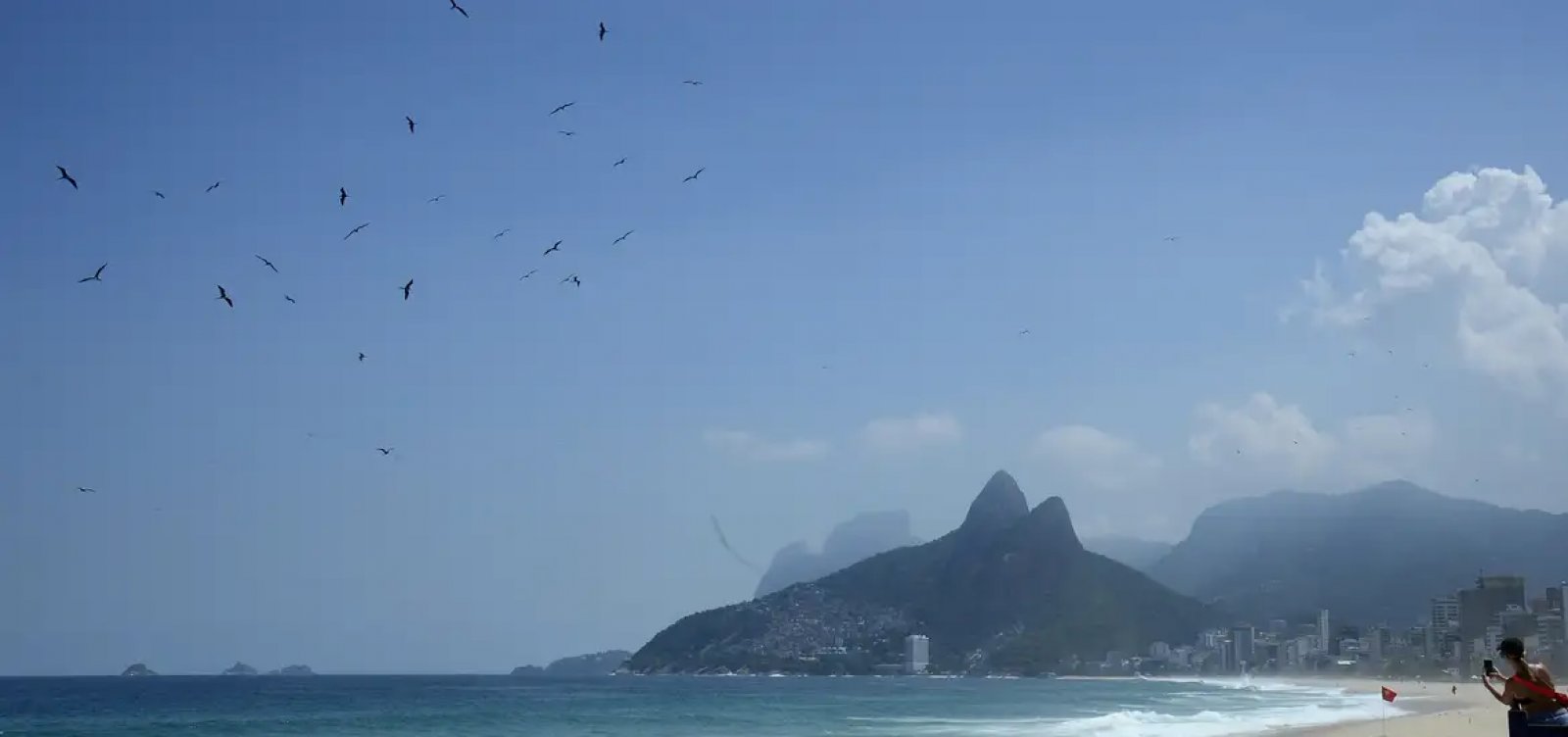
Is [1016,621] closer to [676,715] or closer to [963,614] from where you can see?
[963,614]

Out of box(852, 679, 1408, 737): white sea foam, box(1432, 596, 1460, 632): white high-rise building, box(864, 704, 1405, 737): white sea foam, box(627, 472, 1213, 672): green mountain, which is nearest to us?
box(864, 704, 1405, 737): white sea foam

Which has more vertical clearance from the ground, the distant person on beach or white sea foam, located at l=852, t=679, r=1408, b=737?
the distant person on beach

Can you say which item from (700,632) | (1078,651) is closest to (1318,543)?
(1078,651)

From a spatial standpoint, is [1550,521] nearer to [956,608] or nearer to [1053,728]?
[956,608]

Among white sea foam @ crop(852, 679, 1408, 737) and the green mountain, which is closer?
white sea foam @ crop(852, 679, 1408, 737)

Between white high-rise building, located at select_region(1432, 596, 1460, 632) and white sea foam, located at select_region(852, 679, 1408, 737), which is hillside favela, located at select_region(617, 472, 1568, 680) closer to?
white high-rise building, located at select_region(1432, 596, 1460, 632)

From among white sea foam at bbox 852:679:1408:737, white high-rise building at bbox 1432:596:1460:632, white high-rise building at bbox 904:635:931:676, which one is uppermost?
white high-rise building at bbox 1432:596:1460:632

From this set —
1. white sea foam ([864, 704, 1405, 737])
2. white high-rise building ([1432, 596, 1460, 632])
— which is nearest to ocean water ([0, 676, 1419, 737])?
white sea foam ([864, 704, 1405, 737])

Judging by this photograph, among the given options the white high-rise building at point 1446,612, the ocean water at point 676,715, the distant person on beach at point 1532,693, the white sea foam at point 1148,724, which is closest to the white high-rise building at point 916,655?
the white high-rise building at point 1446,612
